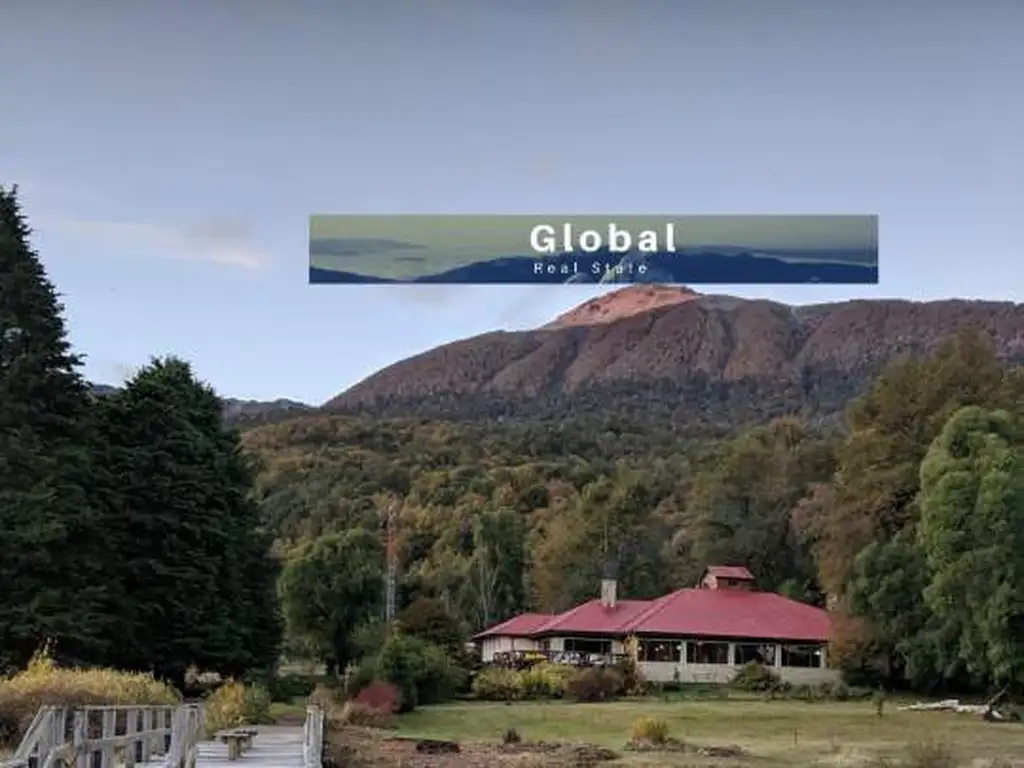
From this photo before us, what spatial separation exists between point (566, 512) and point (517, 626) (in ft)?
3.56

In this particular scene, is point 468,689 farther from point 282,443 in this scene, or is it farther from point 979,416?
point 979,416

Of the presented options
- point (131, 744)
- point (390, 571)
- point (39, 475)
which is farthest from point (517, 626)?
point (131, 744)

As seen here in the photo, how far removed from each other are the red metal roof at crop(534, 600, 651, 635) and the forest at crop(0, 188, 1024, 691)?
15cm

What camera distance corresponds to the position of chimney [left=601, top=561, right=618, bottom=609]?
48.0 feet

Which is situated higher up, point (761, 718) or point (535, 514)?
point (535, 514)

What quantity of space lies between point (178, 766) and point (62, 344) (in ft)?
24.2

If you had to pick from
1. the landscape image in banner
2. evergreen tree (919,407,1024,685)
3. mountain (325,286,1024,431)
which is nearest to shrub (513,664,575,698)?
mountain (325,286,1024,431)

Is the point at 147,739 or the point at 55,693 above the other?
the point at 55,693

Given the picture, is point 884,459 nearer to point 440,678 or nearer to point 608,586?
point 608,586

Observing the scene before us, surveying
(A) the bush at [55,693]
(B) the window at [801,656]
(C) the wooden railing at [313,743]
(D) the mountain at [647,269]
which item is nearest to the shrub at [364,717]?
(C) the wooden railing at [313,743]

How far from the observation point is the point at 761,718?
47.4 feet

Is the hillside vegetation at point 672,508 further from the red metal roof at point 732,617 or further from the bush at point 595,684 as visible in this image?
the bush at point 595,684

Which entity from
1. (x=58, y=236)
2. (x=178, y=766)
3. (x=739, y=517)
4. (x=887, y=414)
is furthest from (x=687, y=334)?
(x=178, y=766)

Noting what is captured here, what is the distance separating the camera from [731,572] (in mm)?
14750
